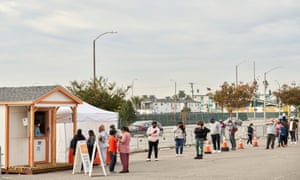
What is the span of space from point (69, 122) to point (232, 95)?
48.7 meters

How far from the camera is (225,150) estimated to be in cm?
2994

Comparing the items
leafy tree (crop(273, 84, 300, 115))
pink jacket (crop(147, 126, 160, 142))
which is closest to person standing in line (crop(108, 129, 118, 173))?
pink jacket (crop(147, 126, 160, 142))

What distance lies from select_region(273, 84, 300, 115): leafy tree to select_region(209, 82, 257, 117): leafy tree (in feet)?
47.9

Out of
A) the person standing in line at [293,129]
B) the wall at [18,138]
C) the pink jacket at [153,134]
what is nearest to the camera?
the wall at [18,138]

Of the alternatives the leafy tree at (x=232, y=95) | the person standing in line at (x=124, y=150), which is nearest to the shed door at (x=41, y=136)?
the person standing in line at (x=124, y=150)

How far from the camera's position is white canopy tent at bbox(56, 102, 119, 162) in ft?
72.4

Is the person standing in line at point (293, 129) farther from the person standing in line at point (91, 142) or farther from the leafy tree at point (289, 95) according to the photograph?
the leafy tree at point (289, 95)

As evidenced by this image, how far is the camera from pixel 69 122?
22.6 metres

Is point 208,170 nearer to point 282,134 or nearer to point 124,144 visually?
point 124,144

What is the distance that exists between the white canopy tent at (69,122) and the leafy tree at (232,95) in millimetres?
47034

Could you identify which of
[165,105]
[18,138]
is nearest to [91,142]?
[18,138]

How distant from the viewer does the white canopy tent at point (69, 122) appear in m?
22.1

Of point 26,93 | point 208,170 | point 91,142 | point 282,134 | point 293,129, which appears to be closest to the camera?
point 208,170

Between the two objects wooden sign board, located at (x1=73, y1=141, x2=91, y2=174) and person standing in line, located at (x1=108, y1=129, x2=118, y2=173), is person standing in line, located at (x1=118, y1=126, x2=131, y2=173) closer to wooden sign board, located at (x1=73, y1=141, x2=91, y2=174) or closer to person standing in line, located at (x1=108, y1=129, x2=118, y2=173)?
person standing in line, located at (x1=108, y1=129, x2=118, y2=173)
